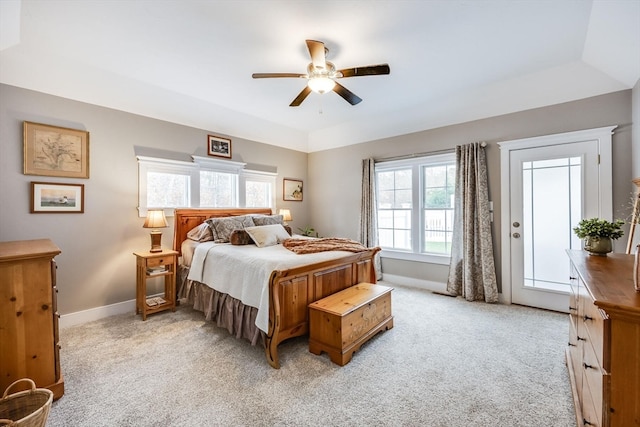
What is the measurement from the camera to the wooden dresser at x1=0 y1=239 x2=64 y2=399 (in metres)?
1.67

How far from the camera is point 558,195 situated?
3250 millimetres

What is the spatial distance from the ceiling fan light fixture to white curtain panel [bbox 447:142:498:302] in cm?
225

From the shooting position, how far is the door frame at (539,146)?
292 cm

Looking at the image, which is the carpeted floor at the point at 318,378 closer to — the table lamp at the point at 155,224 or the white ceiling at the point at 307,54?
the table lamp at the point at 155,224

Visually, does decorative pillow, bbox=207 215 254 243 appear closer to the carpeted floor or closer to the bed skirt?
the bed skirt

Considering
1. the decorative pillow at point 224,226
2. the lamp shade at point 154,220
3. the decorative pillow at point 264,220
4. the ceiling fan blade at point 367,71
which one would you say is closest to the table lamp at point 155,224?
the lamp shade at point 154,220

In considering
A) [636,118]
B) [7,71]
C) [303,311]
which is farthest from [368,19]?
[7,71]

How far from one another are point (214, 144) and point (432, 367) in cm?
404

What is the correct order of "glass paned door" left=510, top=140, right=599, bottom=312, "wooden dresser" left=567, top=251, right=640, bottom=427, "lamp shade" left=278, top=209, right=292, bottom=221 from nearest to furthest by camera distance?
"wooden dresser" left=567, top=251, right=640, bottom=427
"glass paned door" left=510, top=140, right=599, bottom=312
"lamp shade" left=278, top=209, right=292, bottom=221

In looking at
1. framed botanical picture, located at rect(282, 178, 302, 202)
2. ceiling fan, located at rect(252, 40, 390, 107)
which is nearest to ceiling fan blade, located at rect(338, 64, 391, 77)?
ceiling fan, located at rect(252, 40, 390, 107)

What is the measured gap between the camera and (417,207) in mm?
4410

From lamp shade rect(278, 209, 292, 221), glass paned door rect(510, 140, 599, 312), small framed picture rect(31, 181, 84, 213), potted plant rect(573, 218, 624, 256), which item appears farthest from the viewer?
lamp shade rect(278, 209, 292, 221)

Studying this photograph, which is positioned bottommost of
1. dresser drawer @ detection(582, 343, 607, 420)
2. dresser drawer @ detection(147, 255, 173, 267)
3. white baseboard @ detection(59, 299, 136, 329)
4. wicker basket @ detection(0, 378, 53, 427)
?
white baseboard @ detection(59, 299, 136, 329)

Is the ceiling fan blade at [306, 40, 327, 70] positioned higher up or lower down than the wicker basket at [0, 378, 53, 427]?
higher up
